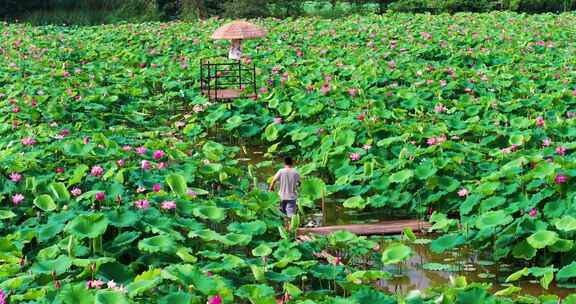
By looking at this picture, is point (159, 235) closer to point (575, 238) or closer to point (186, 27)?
point (575, 238)

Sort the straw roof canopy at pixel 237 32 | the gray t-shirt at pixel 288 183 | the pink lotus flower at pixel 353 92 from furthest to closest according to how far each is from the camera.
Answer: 1. the straw roof canopy at pixel 237 32
2. the pink lotus flower at pixel 353 92
3. the gray t-shirt at pixel 288 183

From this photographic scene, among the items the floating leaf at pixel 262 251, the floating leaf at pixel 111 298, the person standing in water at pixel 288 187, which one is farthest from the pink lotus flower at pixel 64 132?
the floating leaf at pixel 111 298

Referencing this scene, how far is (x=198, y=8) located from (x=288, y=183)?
2202 centimetres

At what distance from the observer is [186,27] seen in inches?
848

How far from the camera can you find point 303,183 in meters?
7.46

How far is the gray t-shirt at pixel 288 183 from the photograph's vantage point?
23.1 ft

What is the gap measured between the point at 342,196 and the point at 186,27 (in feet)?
46.3

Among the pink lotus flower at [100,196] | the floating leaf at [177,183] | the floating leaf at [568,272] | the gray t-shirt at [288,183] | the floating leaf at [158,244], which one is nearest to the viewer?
the floating leaf at [158,244]

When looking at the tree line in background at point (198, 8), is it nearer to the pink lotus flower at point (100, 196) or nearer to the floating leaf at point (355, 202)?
the floating leaf at point (355, 202)

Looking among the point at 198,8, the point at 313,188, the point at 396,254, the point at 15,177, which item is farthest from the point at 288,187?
the point at 198,8

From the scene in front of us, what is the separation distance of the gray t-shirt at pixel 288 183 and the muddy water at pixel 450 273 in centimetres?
112

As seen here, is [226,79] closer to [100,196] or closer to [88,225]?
[100,196]

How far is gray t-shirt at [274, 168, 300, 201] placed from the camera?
7047mm

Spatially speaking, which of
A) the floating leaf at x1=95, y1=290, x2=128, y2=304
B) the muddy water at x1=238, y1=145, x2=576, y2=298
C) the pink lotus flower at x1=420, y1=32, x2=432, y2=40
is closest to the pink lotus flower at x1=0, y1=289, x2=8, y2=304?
the floating leaf at x1=95, y1=290, x2=128, y2=304
